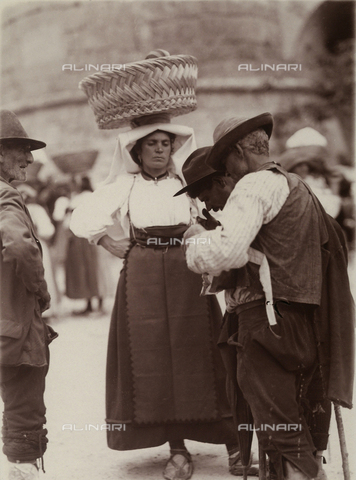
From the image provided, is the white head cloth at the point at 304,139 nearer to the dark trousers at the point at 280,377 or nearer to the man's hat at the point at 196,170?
the man's hat at the point at 196,170

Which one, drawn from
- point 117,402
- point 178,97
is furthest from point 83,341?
point 178,97

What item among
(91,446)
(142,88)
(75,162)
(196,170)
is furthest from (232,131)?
(75,162)

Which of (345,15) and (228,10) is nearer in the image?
Answer: (228,10)

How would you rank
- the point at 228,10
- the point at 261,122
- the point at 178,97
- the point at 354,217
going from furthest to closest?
1. the point at 228,10
2. the point at 354,217
3. the point at 178,97
4. the point at 261,122

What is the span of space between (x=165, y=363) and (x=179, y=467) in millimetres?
632

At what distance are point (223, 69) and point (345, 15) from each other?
13.6 ft

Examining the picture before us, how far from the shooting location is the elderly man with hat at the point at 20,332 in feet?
12.1

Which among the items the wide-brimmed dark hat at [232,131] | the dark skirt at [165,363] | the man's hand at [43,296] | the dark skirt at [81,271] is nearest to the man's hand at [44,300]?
the man's hand at [43,296]

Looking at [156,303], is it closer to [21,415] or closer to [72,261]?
[21,415]

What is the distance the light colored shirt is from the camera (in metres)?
3.22

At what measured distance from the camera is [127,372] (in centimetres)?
454

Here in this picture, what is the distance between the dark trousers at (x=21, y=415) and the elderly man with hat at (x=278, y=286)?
1.12 m

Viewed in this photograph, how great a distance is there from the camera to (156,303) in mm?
4559

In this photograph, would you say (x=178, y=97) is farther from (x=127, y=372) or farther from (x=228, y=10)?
(x=228, y=10)
